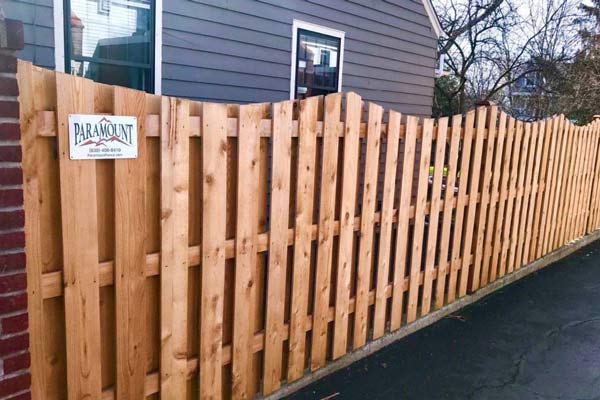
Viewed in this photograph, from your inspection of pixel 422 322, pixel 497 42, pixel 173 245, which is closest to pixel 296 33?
pixel 422 322

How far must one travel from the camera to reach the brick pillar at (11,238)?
1807mm

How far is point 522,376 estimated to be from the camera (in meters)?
3.60

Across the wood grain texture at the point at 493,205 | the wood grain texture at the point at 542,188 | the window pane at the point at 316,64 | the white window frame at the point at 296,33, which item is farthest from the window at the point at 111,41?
the wood grain texture at the point at 542,188

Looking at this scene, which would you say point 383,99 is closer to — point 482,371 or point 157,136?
point 482,371

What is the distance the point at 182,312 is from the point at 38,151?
3.47ft

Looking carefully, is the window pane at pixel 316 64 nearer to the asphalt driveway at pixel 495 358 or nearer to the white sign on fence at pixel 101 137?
the asphalt driveway at pixel 495 358

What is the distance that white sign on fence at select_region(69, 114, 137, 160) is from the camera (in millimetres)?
2062

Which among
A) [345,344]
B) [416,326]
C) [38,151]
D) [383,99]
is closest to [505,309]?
[416,326]

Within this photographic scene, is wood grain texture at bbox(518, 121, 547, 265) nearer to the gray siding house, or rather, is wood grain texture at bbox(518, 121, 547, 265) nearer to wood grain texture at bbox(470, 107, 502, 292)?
wood grain texture at bbox(470, 107, 502, 292)

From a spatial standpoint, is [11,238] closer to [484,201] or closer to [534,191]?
[484,201]

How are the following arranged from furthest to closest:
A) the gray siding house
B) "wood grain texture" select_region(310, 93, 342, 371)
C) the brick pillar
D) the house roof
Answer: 1. the house roof
2. the gray siding house
3. "wood grain texture" select_region(310, 93, 342, 371)
4. the brick pillar

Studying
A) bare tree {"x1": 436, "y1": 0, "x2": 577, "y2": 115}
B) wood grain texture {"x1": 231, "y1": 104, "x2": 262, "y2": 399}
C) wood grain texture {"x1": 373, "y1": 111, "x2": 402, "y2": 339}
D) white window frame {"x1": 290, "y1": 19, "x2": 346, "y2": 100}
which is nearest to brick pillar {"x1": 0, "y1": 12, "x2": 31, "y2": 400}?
wood grain texture {"x1": 231, "y1": 104, "x2": 262, "y2": 399}

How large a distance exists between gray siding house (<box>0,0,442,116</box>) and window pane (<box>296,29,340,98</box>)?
0.02 meters

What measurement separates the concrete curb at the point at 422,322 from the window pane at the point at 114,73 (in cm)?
370
